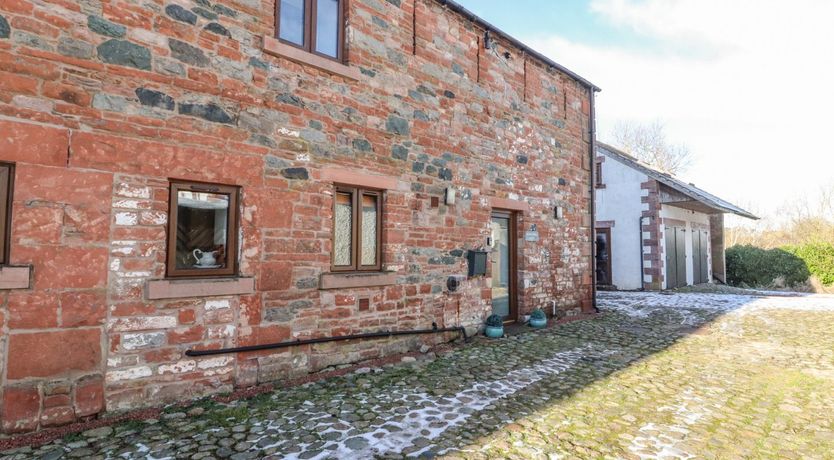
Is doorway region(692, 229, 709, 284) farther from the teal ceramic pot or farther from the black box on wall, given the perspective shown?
the black box on wall

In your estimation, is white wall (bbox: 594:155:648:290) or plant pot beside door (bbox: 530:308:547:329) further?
white wall (bbox: 594:155:648:290)

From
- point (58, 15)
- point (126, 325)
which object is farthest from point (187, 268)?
point (58, 15)

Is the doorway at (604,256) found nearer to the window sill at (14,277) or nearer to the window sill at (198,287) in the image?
the window sill at (198,287)

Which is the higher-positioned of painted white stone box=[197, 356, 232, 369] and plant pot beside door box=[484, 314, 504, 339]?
painted white stone box=[197, 356, 232, 369]

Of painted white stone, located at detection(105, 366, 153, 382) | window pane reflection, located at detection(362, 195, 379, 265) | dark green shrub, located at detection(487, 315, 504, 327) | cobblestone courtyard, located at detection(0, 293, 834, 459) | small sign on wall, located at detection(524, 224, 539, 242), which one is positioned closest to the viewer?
cobblestone courtyard, located at detection(0, 293, 834, 459)

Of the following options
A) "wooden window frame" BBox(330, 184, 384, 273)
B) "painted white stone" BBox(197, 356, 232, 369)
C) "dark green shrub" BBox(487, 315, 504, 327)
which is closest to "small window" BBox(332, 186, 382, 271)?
"wooden window frame" BBox(330, 184, 384, 273)

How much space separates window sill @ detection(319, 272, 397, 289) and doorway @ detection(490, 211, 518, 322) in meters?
2.72

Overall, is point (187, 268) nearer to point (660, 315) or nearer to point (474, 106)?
point (474, 106)

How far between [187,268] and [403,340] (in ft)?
9.46

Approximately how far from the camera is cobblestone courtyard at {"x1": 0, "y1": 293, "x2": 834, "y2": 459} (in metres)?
3.17

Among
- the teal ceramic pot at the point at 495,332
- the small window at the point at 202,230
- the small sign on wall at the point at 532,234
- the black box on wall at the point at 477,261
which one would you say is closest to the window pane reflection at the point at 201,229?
the small window at the point at 202,230

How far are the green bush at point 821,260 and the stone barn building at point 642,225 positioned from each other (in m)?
4.64

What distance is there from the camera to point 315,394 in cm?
430

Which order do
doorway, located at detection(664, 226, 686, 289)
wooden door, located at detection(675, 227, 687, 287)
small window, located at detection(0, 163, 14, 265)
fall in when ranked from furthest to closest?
wooden door, located at detection(675, 227, 687, 287) < doorway, located at detection(664, 226, 686, 289) < small window, located at detection(0, 163, 14, 265)
